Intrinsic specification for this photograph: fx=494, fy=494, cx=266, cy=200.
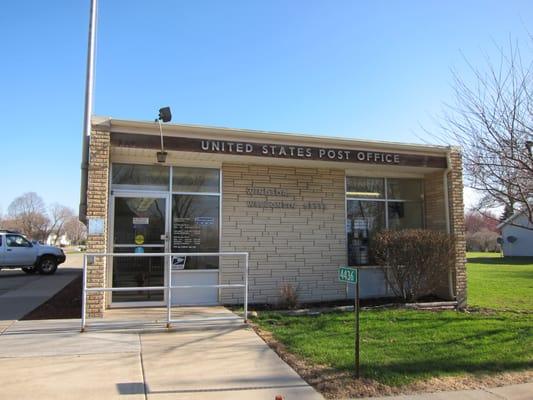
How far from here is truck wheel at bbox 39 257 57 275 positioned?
23.0 metres

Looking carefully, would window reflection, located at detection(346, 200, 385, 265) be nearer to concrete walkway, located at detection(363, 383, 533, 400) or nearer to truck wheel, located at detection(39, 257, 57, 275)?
concrete walkway, located at detection(363, 383, 533, 400)

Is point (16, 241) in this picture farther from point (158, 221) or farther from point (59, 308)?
point (158, 221)

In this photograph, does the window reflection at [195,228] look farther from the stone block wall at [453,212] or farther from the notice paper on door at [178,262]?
the stone block wall at [453,212]

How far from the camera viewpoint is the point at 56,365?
20.0 feet

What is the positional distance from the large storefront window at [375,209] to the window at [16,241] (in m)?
16.9

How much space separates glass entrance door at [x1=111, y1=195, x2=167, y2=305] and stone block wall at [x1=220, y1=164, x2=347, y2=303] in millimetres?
1384

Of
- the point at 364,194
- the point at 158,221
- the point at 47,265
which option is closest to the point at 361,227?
the point at 364,194

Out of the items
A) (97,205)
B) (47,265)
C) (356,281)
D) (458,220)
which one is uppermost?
(97,205)

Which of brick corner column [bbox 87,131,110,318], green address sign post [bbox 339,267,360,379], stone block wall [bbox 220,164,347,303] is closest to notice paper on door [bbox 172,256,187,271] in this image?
stone block wall [bbox 220,164,347,303]

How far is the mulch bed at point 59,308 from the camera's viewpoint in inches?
371

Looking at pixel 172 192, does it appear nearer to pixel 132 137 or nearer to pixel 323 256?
pixel 132 137

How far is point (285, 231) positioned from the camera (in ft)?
37.8

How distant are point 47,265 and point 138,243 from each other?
588 inches

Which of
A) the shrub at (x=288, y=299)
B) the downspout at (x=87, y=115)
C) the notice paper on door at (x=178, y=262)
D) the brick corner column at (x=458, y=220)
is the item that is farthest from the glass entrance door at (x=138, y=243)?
the brick corner column at (x=458, y=220)
